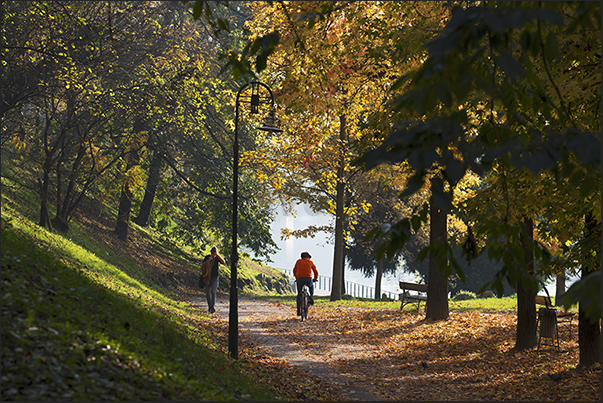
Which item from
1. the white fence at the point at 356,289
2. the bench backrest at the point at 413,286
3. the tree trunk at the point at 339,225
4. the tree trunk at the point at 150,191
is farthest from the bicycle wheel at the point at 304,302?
the white fence at the point at 356,289

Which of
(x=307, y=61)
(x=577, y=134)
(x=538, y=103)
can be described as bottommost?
(x=577, y=134)

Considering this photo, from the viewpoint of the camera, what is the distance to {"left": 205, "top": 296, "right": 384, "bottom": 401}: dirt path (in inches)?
370

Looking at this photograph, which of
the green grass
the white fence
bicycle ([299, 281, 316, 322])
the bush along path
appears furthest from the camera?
the white fence

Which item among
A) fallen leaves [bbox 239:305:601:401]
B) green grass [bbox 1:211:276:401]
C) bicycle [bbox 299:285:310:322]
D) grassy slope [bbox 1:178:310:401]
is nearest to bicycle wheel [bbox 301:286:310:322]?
bicycle [bbox 299:285:310:322]

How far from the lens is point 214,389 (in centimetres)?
684

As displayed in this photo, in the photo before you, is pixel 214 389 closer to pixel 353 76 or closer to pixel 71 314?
pixel 71 314

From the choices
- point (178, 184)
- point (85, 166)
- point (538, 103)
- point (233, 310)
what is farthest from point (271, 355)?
point (178, 184)

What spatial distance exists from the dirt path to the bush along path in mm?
20

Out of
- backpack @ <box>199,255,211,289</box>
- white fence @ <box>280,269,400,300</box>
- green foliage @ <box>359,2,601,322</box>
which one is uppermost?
green foliage @ <box>359,2,601,322</box>

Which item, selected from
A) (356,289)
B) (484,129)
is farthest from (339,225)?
(356,289)

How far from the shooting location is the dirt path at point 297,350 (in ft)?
30.9

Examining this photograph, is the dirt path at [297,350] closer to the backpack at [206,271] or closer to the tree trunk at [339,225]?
the backpack at [206,271]

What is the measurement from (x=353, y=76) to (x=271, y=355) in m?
6.43

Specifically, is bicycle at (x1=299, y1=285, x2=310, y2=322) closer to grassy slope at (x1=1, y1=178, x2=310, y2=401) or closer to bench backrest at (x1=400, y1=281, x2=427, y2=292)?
bench backrest at (x1=400, y1=281, x2=427, y2=292)
